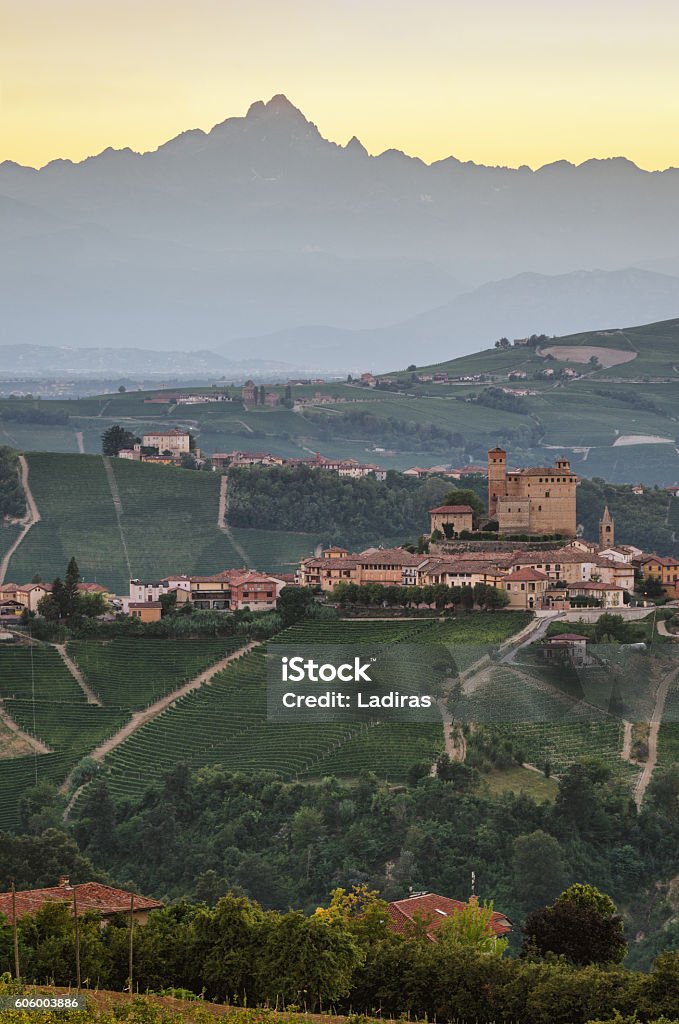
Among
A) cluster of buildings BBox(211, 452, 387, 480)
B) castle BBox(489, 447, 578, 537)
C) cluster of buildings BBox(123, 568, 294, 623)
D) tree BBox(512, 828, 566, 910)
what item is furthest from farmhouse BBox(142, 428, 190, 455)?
tree BBox(512, 828, 566, 910)

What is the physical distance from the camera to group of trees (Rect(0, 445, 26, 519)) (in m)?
68.2

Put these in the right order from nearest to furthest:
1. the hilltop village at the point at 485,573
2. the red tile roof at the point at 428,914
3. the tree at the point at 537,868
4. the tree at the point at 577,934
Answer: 1. the tree at the point at 577,934
2. the red tile roof at the point at 428,914
3. the tree at the point at 537,868
4. the hilltop village at the point at 485,573

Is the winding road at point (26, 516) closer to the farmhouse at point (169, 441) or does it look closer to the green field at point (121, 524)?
the green field at point (121, 524)

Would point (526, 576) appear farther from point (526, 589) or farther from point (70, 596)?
point (70, 596)

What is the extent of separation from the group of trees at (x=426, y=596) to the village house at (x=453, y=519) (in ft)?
13.3

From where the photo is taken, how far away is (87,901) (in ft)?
93.6

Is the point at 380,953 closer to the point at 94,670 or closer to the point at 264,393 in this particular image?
the point at 94,670

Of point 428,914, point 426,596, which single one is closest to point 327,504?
point 426,596

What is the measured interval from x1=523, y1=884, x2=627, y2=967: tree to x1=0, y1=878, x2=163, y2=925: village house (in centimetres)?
449

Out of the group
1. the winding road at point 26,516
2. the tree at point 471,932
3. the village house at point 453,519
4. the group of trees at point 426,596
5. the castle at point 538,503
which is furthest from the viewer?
the winding road at point 26,516

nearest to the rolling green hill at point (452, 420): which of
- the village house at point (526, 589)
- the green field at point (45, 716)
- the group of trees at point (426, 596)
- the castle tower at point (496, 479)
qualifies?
the castle tower at point (496, 479)

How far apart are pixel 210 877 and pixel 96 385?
139 meters

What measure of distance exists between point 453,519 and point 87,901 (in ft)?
78.5

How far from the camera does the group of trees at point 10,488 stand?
6819 cm
